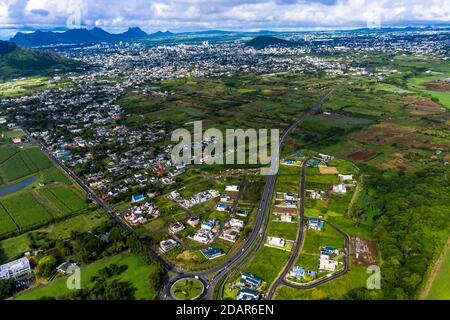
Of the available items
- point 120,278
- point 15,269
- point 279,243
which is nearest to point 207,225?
point 279,243

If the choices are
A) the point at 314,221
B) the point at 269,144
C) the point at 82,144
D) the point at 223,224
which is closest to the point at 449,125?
the point at 269,144

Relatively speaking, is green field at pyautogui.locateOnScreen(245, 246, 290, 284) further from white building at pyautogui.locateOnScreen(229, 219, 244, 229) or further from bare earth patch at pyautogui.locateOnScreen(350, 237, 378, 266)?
bare earth patch at pyautogui.locateOnScreen(350, 237, 378, 266)

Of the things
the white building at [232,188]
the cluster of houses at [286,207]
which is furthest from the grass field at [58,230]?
the cluster of houses at [286,207]

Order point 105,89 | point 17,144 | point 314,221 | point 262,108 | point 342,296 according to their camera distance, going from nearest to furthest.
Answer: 1. point 342,296
2. point 314,221
3. point 17,144
4. point 262,108
5. point 105,89

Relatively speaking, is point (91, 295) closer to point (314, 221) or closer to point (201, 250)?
point (201, 250)

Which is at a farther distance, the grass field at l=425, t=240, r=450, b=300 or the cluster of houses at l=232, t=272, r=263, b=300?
the cluster of houses at l=232, t=272, r=263, b=300

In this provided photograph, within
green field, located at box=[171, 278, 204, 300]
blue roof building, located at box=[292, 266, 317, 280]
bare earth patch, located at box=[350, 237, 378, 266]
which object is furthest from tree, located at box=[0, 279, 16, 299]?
bare earth patch, located at box=[350, 237, 378, 266]
